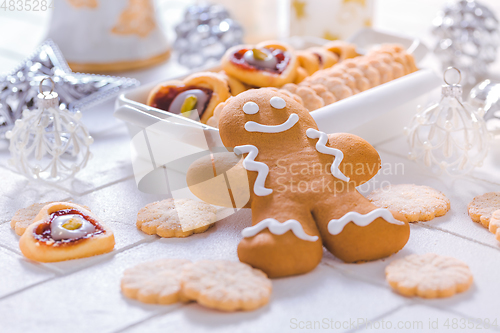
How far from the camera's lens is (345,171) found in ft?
2.59

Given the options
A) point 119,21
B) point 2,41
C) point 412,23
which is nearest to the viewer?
point 119,21

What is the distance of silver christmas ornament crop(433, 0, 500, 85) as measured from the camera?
133 cm

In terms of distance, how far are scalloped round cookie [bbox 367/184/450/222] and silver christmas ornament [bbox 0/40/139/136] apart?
1.94ft

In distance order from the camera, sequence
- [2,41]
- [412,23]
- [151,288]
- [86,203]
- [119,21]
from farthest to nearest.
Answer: [412,23] < [2,41] < [119,21] < [86,203] < [151,288]

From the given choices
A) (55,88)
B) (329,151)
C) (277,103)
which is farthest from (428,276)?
(55,88)

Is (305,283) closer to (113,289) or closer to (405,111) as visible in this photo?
(113,289)

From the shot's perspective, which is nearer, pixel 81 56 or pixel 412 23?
pixel 81 56

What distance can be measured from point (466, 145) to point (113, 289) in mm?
585

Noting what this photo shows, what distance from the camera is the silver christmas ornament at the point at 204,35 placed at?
145cm

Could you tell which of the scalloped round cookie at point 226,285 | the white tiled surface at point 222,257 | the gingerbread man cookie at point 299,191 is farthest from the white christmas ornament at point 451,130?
the scalloped round cookie at point 226,285

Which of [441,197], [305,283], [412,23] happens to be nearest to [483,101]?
[441,197]

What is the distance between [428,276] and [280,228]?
0.18 meters

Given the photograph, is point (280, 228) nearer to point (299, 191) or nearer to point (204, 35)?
point (299, 191)

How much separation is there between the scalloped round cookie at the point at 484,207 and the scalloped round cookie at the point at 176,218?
37 cm
